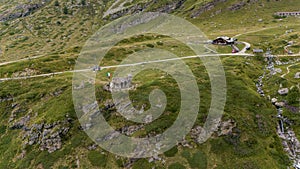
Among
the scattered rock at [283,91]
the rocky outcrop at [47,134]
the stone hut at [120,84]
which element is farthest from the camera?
the scattered rock at [283,91]

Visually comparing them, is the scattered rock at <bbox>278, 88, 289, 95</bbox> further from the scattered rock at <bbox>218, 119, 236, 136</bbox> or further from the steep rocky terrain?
the scattered rock at <bbox>218, 119, 236, 136</bbox>

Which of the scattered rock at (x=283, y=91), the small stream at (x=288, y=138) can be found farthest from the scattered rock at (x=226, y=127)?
the scattered rock at (x=283, y=91)

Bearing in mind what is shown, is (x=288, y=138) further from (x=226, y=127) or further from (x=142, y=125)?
(x=142, y=125)

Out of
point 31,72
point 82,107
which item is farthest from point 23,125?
point 31,72

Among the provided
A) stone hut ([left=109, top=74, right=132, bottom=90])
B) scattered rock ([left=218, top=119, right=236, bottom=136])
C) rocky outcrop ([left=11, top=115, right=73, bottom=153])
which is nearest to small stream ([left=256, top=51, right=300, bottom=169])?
scattered rock ([left=218, top=119, right=236, bottom=136])

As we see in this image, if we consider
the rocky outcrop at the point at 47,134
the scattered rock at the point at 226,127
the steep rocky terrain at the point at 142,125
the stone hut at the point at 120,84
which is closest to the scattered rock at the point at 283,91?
the steep rocky terrain at the point at 142,125

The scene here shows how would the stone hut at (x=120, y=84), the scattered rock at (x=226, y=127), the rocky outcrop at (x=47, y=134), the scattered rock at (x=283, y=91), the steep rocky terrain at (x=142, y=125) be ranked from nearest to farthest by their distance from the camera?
the steep rocky terrain at (x=142, y=125) < the scattered rock at (x=226, y=127) < the rocky outcrop at (x=47, y=134) < the stone hut at (x=120, y=84) < the scattered rock at (x=283, y=91)

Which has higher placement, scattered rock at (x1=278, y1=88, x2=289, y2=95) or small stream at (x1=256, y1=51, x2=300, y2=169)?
scattered rock at (x1=278, y1=88, x2=289, y2=95)

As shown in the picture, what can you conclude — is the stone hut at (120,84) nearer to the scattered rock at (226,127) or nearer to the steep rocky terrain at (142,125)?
the steep rocky terrain at (142,125)

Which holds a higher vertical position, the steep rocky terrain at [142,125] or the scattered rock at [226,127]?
the scattered rock at [226,127]

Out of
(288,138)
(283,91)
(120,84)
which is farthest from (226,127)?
(120,84)

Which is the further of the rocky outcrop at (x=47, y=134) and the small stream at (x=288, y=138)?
the rocky outcrop at (x=47, y=134)

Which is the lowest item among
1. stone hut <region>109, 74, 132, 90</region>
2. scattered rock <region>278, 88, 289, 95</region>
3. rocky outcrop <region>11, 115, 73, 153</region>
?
rocky outcrop <region>11, 115, 73, 153</region>

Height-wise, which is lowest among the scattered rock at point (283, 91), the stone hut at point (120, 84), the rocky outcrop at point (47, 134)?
the rocky outcrop at point (47, 134)
